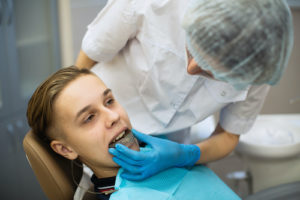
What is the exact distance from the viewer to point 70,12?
2.29 meters

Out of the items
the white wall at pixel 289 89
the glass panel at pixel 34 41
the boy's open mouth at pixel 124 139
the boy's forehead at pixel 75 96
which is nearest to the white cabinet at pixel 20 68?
the glass panel at pixel 34 41

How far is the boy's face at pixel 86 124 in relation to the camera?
1.09 meters

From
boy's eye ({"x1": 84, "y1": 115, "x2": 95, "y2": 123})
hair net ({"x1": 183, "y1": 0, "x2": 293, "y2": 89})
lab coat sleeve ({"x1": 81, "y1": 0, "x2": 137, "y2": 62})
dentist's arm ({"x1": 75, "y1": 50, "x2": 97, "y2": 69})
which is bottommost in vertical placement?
boy's eye ({"x1": 84, "y1": 115, "x2": 95, "y2": 123})

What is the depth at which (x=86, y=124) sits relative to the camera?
111 centimetres

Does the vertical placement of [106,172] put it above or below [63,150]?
below

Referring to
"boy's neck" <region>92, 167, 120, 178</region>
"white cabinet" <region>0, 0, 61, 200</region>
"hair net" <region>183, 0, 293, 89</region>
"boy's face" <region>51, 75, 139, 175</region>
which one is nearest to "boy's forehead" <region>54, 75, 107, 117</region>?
"boy's face" <region>51, 75, 139, 175</region>

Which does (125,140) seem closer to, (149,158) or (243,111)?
(149,158)


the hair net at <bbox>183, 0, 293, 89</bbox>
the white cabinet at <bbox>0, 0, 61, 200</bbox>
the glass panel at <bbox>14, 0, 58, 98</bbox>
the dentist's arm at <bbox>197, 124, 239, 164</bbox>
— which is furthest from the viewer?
the glass panel at <bbox>14, 0, 58, 98</bbox>

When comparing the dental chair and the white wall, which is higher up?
the dental chair

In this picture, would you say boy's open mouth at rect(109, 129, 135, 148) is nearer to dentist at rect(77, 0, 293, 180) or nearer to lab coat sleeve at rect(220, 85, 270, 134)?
dentist at rect(77, 0, 293, 180)

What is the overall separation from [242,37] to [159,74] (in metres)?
0.55

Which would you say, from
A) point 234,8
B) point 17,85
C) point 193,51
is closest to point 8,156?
point 17,85

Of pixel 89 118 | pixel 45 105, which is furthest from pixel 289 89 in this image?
pixel 45 105

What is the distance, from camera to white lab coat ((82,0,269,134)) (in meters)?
1.16
